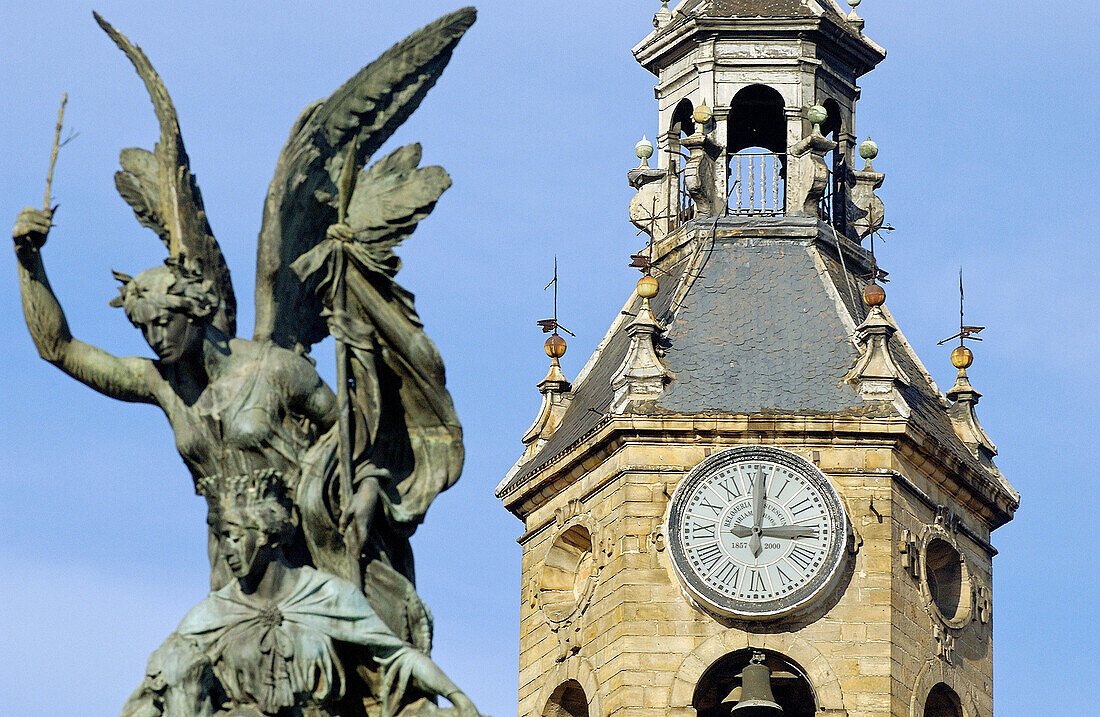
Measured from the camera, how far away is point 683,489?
6875 centimetres

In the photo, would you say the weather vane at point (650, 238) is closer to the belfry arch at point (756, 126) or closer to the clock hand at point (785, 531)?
the belfry arch at point (756, 126)

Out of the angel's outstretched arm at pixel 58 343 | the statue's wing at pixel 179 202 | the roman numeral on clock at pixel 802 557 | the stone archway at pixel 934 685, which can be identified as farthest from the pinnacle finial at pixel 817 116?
the angel's outstretched arm at pixel 58 343

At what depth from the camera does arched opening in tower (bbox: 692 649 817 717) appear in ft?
224

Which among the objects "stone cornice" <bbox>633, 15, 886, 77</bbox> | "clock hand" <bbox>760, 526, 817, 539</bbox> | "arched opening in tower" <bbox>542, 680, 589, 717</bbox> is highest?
"stone cornice" <bbox>633, 15, 886, 77</bbox>

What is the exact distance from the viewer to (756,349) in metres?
71.1

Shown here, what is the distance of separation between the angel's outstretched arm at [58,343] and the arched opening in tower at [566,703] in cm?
4408

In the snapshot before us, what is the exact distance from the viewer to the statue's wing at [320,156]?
27.5m

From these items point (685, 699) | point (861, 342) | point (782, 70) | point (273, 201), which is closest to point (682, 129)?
point (782, 70)

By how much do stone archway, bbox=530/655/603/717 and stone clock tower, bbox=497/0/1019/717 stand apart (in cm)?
6

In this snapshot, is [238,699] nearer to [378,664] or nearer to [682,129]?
[378,664]

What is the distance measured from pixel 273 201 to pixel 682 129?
160 feet

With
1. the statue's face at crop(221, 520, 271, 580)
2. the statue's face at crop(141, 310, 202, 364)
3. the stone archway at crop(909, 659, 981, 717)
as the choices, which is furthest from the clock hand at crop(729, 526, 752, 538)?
the statue's face at crop(221, 520, 271, 580)

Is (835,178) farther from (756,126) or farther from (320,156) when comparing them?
(320,156)

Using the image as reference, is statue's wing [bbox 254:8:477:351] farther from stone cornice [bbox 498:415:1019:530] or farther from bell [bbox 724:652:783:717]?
stone cornice [bbox 498:415:1019:530]
